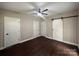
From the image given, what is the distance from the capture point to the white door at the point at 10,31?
3.06 ft

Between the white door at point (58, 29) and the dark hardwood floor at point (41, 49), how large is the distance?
70 mm

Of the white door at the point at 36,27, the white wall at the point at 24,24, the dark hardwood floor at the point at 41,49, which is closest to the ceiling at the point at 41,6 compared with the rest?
the white wall at the point at 24,24

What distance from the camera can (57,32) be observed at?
1032 millimetres

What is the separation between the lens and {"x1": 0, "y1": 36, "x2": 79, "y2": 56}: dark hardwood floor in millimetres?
919

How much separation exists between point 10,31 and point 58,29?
0.65m

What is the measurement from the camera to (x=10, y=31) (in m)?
0.95

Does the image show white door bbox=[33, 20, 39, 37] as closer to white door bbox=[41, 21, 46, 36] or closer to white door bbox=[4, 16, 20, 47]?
white door bbox=[41, 21, 46, 36]

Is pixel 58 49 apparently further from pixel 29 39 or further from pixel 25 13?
pixel 25 13

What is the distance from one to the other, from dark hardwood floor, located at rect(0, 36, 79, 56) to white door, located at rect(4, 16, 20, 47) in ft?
0.24

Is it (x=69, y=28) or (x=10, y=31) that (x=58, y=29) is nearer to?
(x=69, y=28)

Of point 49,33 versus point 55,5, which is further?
point 49,33

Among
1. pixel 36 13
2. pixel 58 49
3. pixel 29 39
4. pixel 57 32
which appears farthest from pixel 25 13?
pixel 58 49

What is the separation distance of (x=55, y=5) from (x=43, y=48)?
1.89 ft

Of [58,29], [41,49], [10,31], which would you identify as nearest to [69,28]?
[58,29]
